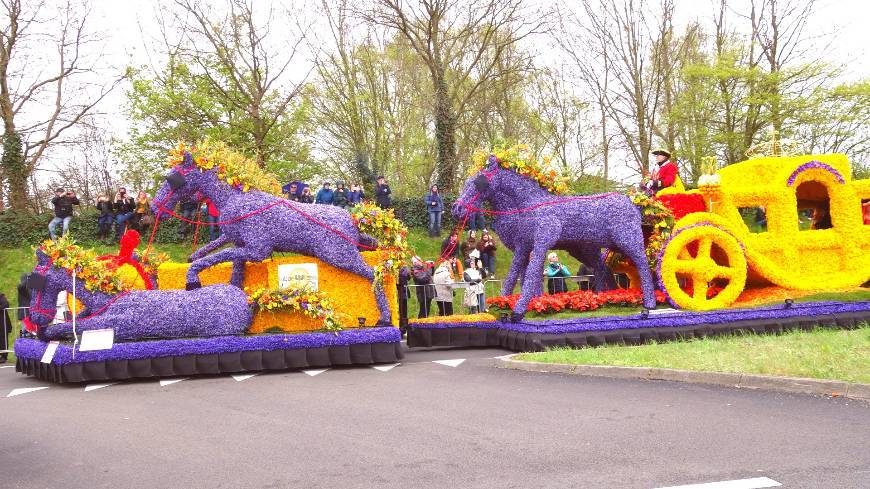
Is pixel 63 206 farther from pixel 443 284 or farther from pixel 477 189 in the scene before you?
pixel 477 189

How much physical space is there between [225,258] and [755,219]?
19.2 m

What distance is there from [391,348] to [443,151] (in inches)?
716

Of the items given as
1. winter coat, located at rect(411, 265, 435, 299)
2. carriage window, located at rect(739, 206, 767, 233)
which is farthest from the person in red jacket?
carriage window, located at rect(739, 206, 767, 233)

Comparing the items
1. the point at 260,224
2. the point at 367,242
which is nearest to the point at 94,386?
the point at 260,224

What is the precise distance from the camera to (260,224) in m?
11.9

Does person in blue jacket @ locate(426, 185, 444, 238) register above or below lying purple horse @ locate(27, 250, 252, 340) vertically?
above

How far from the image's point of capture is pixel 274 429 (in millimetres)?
6844

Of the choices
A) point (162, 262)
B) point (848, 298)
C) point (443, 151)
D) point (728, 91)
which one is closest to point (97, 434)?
point (162, 262)

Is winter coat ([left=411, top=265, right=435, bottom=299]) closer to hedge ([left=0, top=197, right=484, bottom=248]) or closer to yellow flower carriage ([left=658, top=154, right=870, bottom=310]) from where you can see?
yellow flower carriage ([left=658, top=154, right=870, bottom=310])

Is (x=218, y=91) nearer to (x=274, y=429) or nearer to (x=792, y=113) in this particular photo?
(x=792, y=113)

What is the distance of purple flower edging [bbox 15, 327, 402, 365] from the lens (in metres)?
10.6

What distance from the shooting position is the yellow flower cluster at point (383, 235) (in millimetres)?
12531

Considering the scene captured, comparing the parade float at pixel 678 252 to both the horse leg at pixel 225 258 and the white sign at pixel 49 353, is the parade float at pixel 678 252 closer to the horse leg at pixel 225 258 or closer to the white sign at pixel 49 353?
the horse leg at pixel 225 258

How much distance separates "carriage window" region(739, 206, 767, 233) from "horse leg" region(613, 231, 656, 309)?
10713mm
